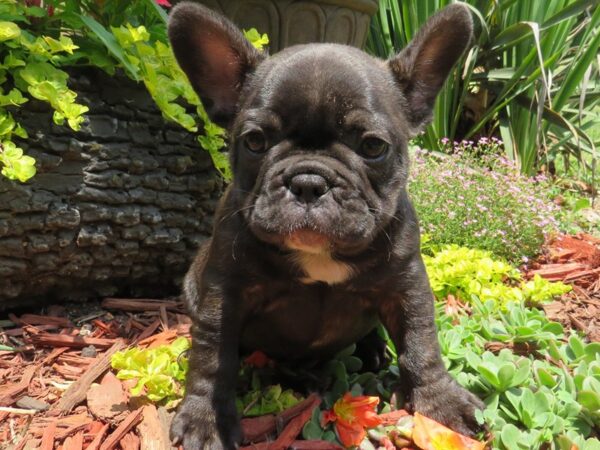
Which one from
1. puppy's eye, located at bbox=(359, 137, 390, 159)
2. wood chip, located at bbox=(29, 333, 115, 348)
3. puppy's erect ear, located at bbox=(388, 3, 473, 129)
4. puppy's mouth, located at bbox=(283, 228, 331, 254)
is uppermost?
A: puppy's erect ear, located at bbox=(388, 3, 473, 129)

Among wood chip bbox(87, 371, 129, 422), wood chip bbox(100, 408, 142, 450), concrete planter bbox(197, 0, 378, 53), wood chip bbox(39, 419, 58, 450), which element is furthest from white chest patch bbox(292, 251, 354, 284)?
concrete planter bbox(197, 0, 378, 53)

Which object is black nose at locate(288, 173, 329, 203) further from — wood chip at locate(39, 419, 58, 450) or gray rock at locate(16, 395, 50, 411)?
gray rock at locate(16, 395, 50, 411)

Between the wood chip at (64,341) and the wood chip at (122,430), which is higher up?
the wood chip at (122,430)

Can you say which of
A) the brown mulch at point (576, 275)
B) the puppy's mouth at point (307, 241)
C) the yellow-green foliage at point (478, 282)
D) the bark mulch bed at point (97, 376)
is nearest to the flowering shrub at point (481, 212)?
the brown mulch at point (576, 275)

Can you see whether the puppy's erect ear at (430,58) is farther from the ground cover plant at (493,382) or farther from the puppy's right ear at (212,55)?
the ground cover plant at (493,382)

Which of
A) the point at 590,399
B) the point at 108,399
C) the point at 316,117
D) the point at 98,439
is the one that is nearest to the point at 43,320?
the point at 108,399

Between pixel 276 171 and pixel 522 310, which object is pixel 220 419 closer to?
pixel 276 171

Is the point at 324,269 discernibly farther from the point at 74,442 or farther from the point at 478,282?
the point at 478,282
